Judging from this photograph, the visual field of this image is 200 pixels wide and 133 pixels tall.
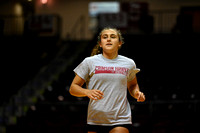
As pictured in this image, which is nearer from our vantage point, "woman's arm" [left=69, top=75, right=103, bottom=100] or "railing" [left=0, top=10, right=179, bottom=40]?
"woman's arm" [left=69, top=75, right=103, bottom=100]

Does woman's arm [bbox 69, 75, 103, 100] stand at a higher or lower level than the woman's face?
lower

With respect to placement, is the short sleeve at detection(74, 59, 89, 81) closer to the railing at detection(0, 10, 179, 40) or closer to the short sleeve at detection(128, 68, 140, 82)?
the short sleeve at detection(128, 68, 140, 82)

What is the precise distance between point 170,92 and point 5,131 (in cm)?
417

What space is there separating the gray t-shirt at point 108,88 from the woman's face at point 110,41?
0.13 m

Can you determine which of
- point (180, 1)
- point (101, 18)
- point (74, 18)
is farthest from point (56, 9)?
point (180, 1)

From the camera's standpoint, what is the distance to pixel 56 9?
1533 cm

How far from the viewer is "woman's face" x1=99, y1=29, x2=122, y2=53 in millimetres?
3385

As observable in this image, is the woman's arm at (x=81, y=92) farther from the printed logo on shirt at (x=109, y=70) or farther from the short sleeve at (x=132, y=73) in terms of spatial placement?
the short sleeve at (x=132, y=73)

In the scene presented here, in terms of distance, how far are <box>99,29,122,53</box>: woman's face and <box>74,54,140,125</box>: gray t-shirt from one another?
0.13m

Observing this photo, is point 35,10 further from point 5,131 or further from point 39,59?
point 5,131

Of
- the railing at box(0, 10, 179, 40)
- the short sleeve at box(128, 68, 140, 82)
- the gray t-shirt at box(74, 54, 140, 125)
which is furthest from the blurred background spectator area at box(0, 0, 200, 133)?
the short sleeve at box(128, 68, 140, 82)

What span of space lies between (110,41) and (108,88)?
51 cm

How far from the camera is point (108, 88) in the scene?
10.7 feet

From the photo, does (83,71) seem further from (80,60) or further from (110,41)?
(80,60)
